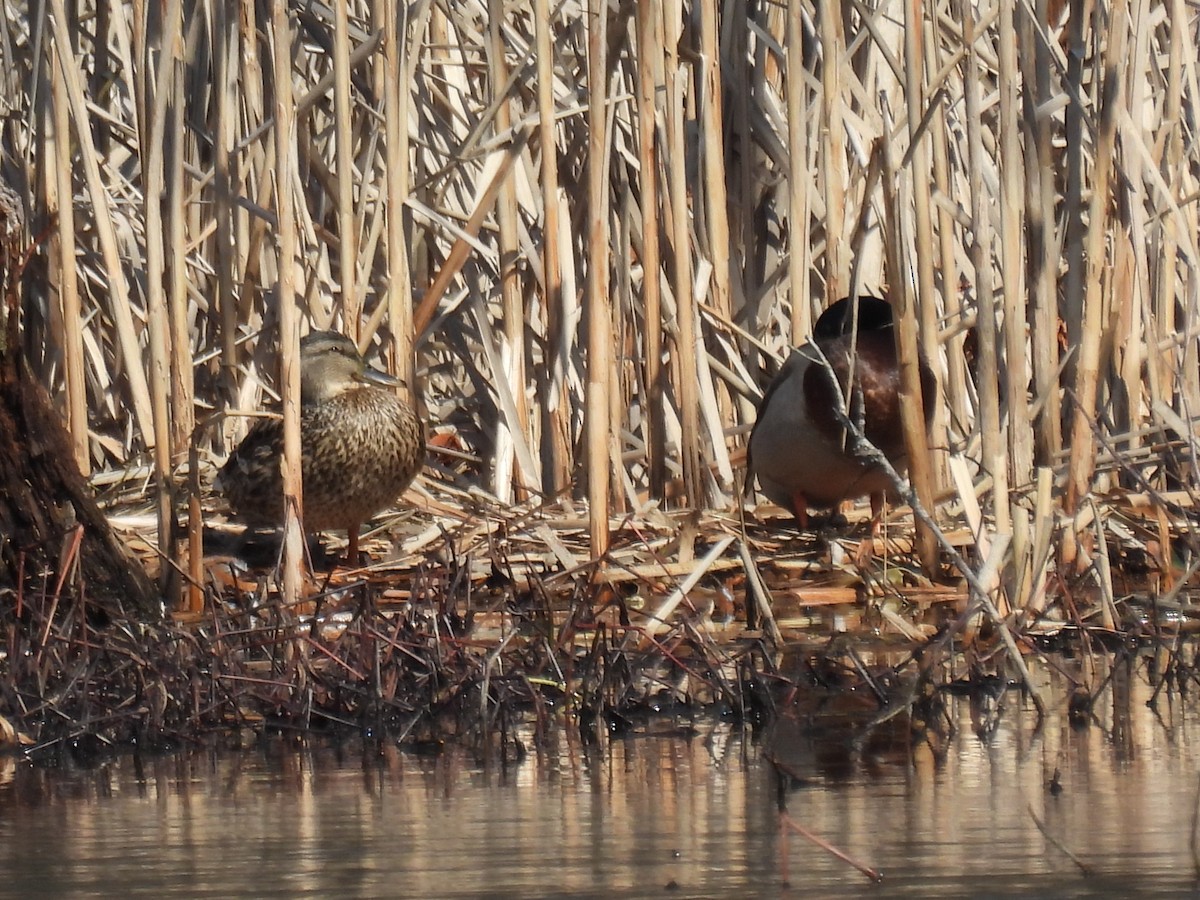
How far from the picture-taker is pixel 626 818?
9.39 feet

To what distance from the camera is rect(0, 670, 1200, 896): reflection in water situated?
95.7 inches

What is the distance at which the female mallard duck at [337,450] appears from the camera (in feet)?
19.8

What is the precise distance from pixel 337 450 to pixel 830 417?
1.53 meters

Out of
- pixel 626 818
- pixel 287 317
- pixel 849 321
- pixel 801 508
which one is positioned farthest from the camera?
pixel 801 508

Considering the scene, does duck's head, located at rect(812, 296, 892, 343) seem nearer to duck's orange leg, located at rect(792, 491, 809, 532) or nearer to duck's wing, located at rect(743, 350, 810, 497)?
duck's wing, located at rect(743, 350, 810, 497)

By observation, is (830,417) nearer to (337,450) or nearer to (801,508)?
(801,508)

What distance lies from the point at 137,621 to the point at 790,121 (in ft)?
8.51

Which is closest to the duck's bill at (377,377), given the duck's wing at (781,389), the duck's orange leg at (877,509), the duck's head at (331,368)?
the duck's head at (331,368)

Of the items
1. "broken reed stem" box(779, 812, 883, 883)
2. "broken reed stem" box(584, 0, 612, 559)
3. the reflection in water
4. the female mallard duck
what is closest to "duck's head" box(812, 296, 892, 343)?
"broken reed stem" box(584, 0, 612, 559)

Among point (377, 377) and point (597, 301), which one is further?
point (377, 377)

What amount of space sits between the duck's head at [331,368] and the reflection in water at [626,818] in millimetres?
2551

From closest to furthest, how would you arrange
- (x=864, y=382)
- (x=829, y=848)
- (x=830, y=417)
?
1. (x=829, y=848)
2. (x=864, y=382)
3. (x=830, y=417)

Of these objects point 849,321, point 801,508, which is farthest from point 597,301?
point 801,508

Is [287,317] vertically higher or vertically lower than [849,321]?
lower
